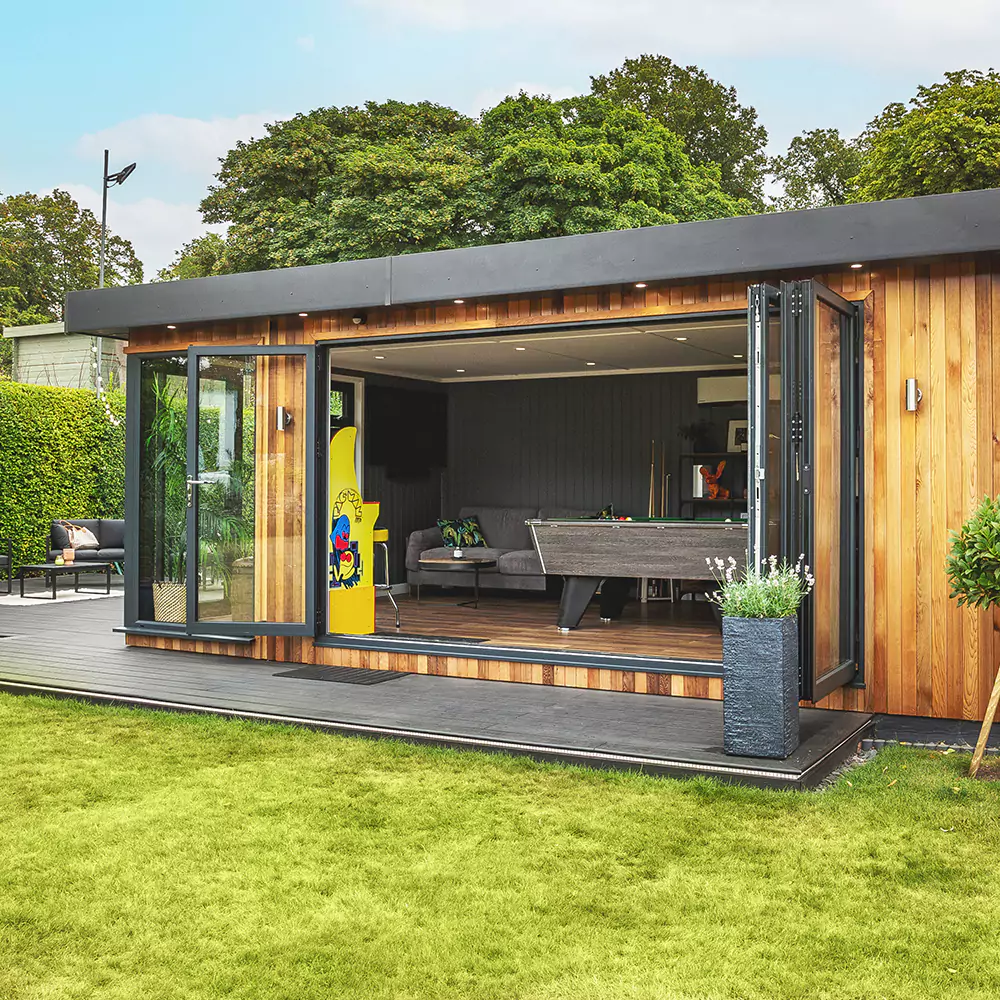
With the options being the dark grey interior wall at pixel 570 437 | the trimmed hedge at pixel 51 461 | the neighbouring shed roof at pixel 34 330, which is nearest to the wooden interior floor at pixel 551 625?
the dark grey interior wall at pixel 570 437

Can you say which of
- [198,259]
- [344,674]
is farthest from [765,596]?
[198,259]

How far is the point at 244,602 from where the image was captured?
26.6ft

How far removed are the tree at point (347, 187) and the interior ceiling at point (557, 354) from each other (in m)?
7.82

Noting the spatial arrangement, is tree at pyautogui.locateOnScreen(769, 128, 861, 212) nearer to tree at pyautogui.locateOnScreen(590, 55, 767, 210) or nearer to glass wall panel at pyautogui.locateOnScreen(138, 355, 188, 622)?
tree at pyautogui.locateOnScreen(590, 55, 767, 210)

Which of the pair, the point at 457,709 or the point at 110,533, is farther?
the point at 110,533

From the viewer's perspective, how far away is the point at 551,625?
31.1 feet

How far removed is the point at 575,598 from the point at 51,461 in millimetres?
9008

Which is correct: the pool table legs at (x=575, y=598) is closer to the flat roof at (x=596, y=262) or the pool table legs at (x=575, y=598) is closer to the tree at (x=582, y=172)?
the flat roof at (x=596, y=262)

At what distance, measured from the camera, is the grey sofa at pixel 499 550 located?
1165 centimetres

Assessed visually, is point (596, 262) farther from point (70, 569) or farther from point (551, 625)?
point (70, 569)

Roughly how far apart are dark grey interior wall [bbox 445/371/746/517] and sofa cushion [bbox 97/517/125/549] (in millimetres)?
4475

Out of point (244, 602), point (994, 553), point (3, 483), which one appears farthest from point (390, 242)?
point (994, 553)

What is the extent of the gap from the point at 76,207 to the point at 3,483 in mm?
20251

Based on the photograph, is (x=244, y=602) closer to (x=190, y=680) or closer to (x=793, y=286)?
(x=190, y=680)
